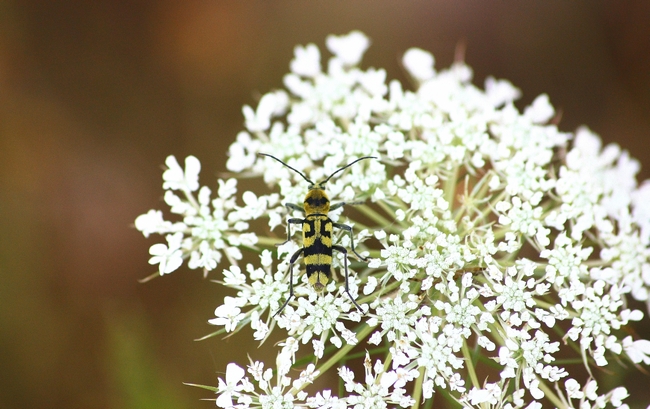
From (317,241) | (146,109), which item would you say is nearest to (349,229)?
(317,241)

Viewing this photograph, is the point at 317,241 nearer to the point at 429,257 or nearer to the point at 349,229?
the point at 349,229

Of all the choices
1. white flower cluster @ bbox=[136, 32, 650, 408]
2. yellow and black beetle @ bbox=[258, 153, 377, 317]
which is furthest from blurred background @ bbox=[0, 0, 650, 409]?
yellow and black beetle @ bbox=[258, 153, 377, 317]

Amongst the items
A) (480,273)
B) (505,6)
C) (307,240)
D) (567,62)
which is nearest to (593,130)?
(567,62)

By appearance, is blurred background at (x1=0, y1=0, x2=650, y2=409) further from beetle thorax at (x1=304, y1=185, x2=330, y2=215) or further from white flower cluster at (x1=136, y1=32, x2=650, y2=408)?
beetle thorax at (x1=304, y1=185, x2=330, y2=215)

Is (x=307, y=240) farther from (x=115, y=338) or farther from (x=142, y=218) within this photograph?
(x=115, y=338)

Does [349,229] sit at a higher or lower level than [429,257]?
higher

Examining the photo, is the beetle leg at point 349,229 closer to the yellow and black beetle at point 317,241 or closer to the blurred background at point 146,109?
the yellow and black beetle at point 317,241
